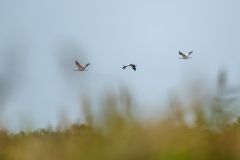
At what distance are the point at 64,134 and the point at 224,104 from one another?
469mm

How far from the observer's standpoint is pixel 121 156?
0.77m

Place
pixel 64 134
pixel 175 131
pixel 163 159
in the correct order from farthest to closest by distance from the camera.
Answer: pixel 64 134
pixel 175 131
pixel 163 159

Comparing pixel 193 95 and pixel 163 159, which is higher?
pixel 193 95

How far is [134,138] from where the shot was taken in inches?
32.4

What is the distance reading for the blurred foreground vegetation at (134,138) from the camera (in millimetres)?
759

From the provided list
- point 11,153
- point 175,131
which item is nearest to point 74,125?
point 11,153

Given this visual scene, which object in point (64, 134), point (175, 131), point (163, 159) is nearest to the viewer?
point (163, 159)

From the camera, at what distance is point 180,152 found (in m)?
0.73

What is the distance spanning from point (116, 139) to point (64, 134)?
0.26m

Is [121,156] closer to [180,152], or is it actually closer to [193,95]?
[180,152]

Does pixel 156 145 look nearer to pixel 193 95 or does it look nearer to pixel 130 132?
pixel 130 132

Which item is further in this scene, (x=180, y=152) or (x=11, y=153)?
(x=11, y=153)

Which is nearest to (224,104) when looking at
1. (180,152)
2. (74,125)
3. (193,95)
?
(193,95)

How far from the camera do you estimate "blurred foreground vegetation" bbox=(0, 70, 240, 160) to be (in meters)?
0.76
